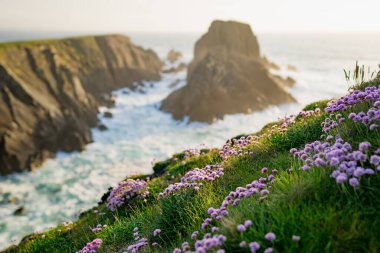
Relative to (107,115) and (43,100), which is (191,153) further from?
(107,115)

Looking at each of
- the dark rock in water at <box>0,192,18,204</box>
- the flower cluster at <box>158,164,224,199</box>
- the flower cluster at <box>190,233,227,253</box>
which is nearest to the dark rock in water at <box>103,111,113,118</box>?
the dark rock in water at <box>0,192,18,204</box>

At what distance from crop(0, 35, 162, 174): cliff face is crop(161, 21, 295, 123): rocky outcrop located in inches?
531

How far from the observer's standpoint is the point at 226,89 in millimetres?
51250

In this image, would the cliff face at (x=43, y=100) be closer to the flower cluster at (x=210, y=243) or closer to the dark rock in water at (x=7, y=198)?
the dark rock in water at (x=7, y=198)

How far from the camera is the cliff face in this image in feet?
115

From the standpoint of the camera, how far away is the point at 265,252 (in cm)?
354

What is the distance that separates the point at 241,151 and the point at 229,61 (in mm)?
49432

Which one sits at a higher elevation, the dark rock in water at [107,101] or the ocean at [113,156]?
the dark rock in water at [107,101]

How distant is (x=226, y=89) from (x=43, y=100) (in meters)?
25.1

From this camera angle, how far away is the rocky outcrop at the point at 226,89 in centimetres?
4916

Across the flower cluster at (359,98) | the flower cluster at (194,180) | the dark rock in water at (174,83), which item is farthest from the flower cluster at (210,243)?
the dark rock in water at (174,83)

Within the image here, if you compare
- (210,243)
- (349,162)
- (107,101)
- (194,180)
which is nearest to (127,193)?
(194,180)

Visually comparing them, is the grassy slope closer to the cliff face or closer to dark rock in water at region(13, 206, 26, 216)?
dark rock in water at region(13, 206, 26, 216)

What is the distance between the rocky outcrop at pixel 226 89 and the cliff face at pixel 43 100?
13.5 m
